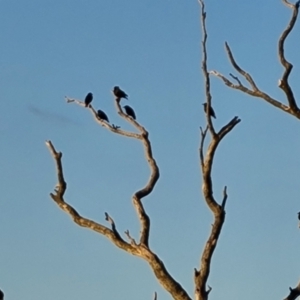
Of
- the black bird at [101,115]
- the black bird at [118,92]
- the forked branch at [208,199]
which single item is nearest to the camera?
the forked branch at [208,199]

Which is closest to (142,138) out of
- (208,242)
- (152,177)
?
(152,177)

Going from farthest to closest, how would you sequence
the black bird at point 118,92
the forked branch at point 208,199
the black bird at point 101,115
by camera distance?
the black bird at point 118,92
the black bird at point 101,115
the forked branch at point 208,199

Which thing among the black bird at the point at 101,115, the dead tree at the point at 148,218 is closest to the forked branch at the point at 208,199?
the dead tree at the point at 148,218

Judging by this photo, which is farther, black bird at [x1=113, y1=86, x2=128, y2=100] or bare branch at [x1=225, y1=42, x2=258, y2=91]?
black bird at [x1=113, y1=86, x2=128, y2=100]

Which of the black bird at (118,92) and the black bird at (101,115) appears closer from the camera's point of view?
the black bird at (101,115)

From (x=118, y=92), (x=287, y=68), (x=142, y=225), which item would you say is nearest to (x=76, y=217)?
(x=142, y=225)

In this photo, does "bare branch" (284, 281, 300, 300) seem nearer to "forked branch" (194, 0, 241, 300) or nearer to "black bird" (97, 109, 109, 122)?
"forked branch" (194, 0, 241, 300)

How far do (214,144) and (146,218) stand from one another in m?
0.93

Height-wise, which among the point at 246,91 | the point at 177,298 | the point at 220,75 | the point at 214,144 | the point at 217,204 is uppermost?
the point at 220,75

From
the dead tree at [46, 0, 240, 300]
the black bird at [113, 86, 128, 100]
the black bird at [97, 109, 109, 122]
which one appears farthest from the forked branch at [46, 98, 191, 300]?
the black bird at [113, 86, 128, 100]

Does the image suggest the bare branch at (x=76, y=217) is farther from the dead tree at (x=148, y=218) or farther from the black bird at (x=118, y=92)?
the black bird at (x=118, y=92)

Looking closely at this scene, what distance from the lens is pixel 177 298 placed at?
6.30 m

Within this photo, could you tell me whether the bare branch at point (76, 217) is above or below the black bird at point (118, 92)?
below

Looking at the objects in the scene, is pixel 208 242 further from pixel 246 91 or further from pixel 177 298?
pixel 246 91
